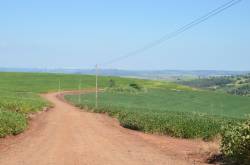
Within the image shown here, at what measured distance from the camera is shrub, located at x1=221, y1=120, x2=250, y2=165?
44.9 feet

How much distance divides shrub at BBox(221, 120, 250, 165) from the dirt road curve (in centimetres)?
163

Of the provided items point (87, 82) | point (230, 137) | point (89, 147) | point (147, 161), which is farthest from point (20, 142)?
point (87, 82)

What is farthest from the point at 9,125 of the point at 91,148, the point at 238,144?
the point at 238,144

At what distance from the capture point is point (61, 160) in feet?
47.5

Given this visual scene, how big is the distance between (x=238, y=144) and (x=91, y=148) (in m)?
5.61

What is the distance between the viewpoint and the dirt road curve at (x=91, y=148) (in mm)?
14844

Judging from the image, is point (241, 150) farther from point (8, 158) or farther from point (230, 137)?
point (8, 158)

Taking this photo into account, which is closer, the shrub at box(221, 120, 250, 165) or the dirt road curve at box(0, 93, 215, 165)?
the shrub at box(221, 120, 250, 165)

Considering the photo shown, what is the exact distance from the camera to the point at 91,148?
1730cm

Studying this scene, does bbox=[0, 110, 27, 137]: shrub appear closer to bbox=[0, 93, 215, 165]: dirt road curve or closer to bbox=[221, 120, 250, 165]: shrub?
bbox=[0, 93, 215, 165]: dirt road curve

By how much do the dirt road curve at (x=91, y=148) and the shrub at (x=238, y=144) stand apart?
163cm

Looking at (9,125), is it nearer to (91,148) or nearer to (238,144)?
(91,148)

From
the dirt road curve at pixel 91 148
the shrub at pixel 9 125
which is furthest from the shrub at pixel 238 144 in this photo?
the shrub at pixel 9 125

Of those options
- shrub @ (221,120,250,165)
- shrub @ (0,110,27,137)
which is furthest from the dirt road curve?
shrub @ (221,120,250,165)
